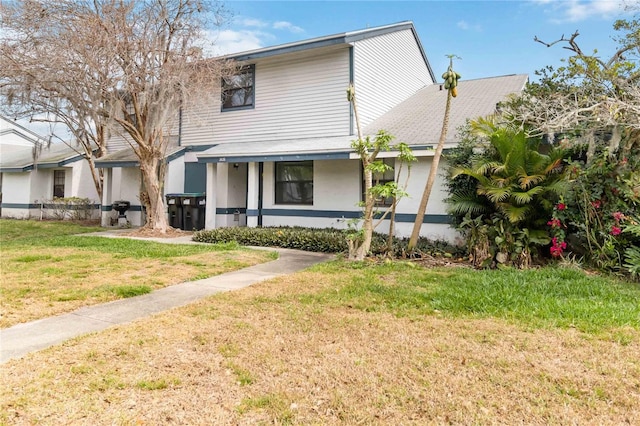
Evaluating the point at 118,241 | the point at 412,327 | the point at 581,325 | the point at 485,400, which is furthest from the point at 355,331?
the point at 118,241

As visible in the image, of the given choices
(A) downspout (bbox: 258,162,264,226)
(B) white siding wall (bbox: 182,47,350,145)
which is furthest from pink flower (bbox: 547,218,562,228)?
(A) downspout (bbox: 258,162,264,226)

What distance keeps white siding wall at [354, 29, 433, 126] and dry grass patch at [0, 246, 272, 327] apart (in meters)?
6.54

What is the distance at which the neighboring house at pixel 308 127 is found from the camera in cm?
1135

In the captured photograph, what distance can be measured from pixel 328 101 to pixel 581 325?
9758 mm

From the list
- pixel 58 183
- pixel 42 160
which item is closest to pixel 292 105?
pixel 58 183

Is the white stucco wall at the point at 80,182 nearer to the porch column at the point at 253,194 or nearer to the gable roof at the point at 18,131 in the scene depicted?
the gable roof at the point at 18,131

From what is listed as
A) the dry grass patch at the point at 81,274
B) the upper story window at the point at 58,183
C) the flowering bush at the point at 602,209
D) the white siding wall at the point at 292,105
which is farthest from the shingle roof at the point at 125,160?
the flowering bush at the point at 602,209

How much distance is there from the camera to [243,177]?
14.2 m

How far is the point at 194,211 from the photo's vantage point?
1384cm

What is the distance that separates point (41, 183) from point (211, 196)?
11.9 m

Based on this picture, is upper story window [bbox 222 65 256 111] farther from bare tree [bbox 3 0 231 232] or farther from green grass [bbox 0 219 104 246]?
green grass [bbox 0 219 104 246]

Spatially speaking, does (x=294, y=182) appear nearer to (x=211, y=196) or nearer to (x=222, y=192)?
(x=222, y=192)

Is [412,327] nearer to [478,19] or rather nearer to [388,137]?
[388,137]

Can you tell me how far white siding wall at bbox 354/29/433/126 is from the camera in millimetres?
12500
